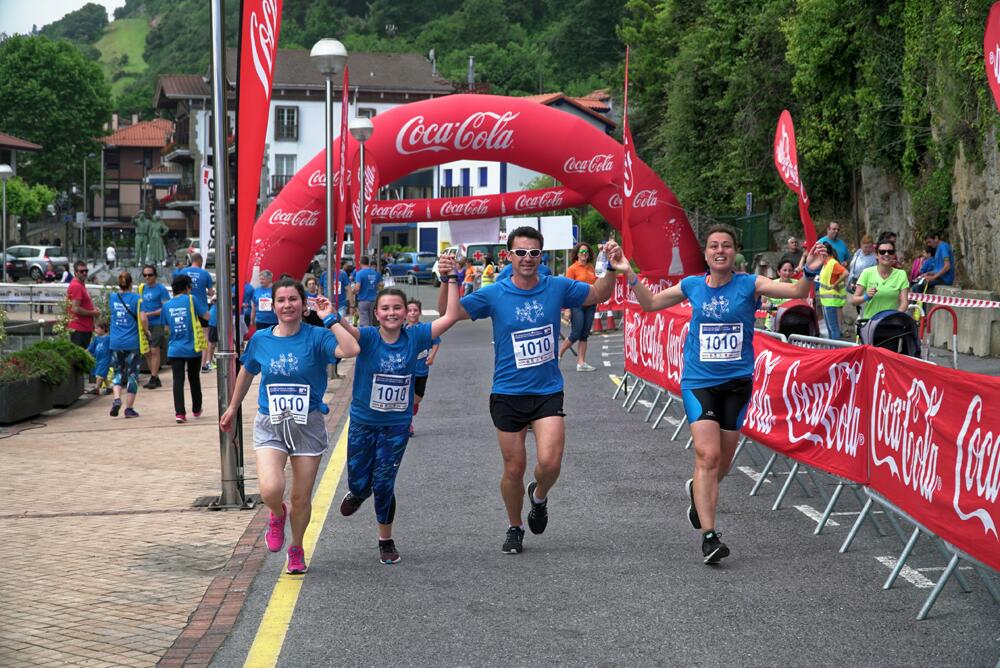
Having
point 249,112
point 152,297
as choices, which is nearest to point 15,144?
point 152,297

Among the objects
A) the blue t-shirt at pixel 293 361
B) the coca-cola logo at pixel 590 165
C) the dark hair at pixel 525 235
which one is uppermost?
the coca-cola logo at pixel 590 165

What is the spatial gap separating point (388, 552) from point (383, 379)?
0.99 metres

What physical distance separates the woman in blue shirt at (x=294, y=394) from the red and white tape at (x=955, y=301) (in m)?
13.2

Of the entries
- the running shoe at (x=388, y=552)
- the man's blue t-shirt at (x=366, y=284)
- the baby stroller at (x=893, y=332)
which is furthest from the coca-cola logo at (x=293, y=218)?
the running shoe at (x=388, y=552)

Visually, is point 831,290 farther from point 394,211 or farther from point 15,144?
point 15,144

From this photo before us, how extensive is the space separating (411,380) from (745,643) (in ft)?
8.68

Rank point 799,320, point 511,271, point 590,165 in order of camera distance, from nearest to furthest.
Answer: point 511,271, point 799,320, point 590,165

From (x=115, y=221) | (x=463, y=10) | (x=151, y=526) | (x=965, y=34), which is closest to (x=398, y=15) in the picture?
(x=463, y=10)

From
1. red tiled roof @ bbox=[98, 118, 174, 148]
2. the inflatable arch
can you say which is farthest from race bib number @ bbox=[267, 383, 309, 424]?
red tiled roof @ bbox=[98, 118, 174, 148]

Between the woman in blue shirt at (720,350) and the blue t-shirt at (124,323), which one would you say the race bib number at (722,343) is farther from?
the blue t-shirt at (124,323)

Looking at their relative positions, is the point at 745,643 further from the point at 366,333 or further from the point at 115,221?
the point at 115,221

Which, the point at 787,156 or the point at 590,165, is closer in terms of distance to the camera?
the point at 787,156

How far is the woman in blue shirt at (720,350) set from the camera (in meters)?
7.96

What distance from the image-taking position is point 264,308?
18.3m
